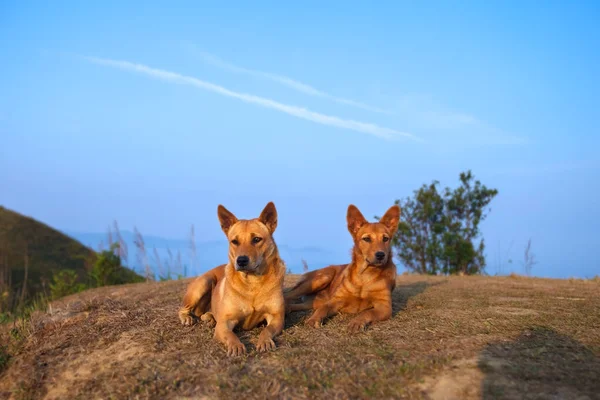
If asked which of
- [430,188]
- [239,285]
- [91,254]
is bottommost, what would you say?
[91,254]

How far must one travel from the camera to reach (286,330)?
18.2ft

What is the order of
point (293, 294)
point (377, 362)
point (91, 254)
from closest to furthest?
point (377, 362) → point (293, 294) → point (91, 254)

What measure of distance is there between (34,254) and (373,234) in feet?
50.1

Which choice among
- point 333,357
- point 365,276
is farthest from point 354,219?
point 333,357

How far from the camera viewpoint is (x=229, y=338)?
16.2ft

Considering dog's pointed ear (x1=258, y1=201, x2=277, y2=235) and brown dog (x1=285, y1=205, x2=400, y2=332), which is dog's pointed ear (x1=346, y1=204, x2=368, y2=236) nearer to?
brown dog (x1=285, y1=205, x2=400, y2=332)

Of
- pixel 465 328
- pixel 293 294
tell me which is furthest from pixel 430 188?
pixel 465 328

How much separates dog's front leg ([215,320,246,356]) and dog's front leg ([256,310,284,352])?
0.18 meters

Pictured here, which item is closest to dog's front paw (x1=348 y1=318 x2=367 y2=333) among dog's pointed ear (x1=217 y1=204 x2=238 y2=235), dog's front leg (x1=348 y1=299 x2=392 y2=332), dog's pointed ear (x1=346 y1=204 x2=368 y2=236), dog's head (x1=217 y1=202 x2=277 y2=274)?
dog's front leg (x1=348 y1=299 x2=392 y2=332)

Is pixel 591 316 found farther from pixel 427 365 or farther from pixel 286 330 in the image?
pixel 286 330

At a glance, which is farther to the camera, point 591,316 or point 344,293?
point 344,293

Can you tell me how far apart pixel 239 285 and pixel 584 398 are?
328cm

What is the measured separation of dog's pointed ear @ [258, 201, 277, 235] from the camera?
568cm

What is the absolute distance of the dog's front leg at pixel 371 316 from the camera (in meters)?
5.48
